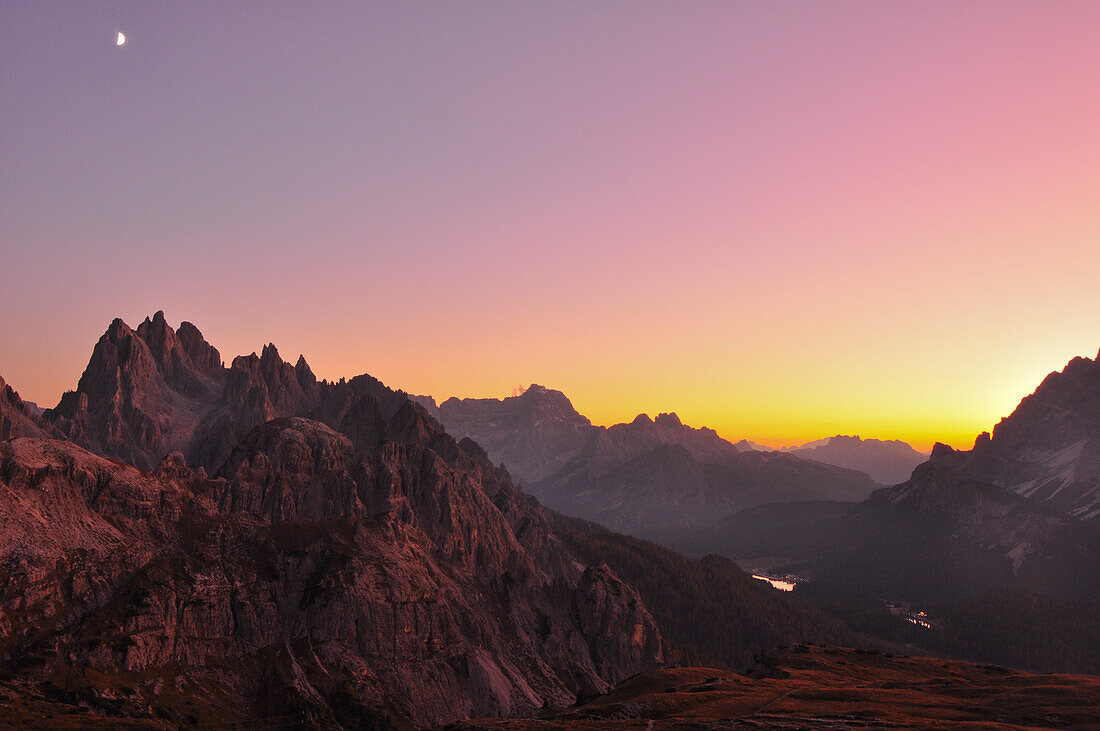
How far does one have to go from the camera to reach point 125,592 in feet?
546

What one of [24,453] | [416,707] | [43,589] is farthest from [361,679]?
[24,453]

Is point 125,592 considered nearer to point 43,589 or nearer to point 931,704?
point 43,589

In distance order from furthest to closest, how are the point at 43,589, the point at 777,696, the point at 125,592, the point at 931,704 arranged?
the point at 125,592
the point at 43,589
the point at 777,696
the point at 931,704

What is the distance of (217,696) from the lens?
6245 inches

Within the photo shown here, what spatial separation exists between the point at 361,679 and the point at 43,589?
77366 millimetres

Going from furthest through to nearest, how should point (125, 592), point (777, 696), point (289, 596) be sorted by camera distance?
1. point (289, 596)
2. point (125, 592)
3. point (777, 696)

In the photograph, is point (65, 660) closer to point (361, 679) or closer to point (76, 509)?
point (76, 509)

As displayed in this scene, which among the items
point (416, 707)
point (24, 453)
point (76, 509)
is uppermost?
point (24, 453)

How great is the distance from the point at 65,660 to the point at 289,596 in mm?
59546

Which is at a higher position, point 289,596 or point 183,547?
point 183,547

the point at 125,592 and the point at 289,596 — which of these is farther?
the point at 289,596

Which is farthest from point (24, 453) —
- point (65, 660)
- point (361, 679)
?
point (361, 679)

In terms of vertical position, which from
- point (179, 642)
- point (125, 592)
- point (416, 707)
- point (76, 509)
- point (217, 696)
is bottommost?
point (416, 707)

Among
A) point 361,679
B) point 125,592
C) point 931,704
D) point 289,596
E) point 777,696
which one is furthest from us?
point 289,596
